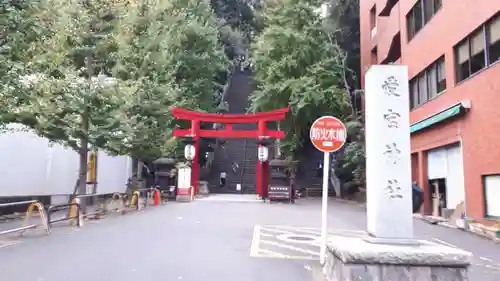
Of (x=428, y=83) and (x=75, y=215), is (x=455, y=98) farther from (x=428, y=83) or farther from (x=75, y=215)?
(x=75, y=215)

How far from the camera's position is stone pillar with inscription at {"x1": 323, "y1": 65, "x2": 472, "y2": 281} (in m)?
5.54

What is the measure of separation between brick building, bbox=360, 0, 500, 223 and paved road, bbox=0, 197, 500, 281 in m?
2.03

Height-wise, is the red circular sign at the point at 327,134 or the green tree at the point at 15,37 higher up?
the green tree at the point at 15,37

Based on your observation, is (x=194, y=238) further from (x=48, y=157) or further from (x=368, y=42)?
(x=368, y=42)

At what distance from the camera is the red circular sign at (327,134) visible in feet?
25.5

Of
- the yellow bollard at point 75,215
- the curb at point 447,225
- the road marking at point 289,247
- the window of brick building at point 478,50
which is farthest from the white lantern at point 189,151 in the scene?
the road marking at point 289,247

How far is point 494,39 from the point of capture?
12578mm

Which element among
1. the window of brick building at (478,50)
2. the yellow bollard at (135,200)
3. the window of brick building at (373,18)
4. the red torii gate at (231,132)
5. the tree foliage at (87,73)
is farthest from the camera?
the window of brick building at (373,18)

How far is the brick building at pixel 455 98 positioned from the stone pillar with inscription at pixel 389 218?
7.48 metres

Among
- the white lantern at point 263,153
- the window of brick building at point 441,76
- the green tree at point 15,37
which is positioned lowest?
the white lantern at point 263,153

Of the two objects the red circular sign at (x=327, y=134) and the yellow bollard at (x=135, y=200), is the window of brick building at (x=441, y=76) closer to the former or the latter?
the red circular sign at (x=327, y=134)

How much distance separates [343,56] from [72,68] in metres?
19.8

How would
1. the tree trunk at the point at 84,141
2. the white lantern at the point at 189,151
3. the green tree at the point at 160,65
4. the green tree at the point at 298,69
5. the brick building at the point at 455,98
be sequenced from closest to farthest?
the brick building at the point at 455,98, the tree trunk at the point at 84,141, the green tree at the point at 160,65, the white lantern at the point at 189,151, the green tree at the point at 298,69

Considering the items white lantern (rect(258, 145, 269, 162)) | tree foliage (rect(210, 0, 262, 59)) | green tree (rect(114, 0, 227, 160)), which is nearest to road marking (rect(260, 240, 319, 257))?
green tree (rect(114, 0, 227, 160))
